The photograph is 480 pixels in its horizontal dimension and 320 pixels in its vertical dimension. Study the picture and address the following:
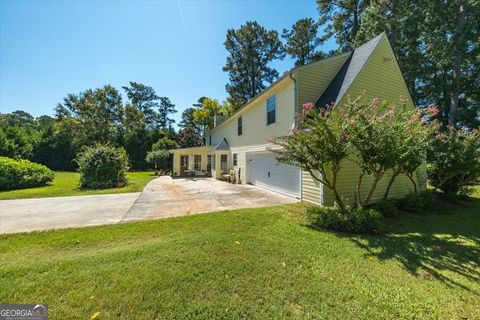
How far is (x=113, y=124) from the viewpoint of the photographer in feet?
104

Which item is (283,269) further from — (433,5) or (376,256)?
(433,5)

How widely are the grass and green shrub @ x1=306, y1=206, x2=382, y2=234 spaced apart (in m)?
0.39

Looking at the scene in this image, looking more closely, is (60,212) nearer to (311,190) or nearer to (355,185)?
(311,190)

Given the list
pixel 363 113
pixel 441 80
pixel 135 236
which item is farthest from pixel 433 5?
pixel 135 236

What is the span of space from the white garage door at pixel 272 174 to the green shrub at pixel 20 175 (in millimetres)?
13129

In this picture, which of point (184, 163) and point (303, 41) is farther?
point (303, 41)

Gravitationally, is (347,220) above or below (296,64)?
below

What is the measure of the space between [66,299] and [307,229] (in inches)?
187

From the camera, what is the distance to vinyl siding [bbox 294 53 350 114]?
856 centimetres

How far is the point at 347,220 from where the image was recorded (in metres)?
5.32

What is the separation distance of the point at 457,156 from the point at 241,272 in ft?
31.1

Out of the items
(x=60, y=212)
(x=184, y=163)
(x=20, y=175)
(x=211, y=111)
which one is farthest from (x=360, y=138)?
(x=211, y=111)

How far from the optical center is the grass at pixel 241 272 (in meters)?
2.52

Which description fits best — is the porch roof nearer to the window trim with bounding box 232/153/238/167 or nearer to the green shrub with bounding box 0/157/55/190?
the window trim with bounding box 232/153/238/167
